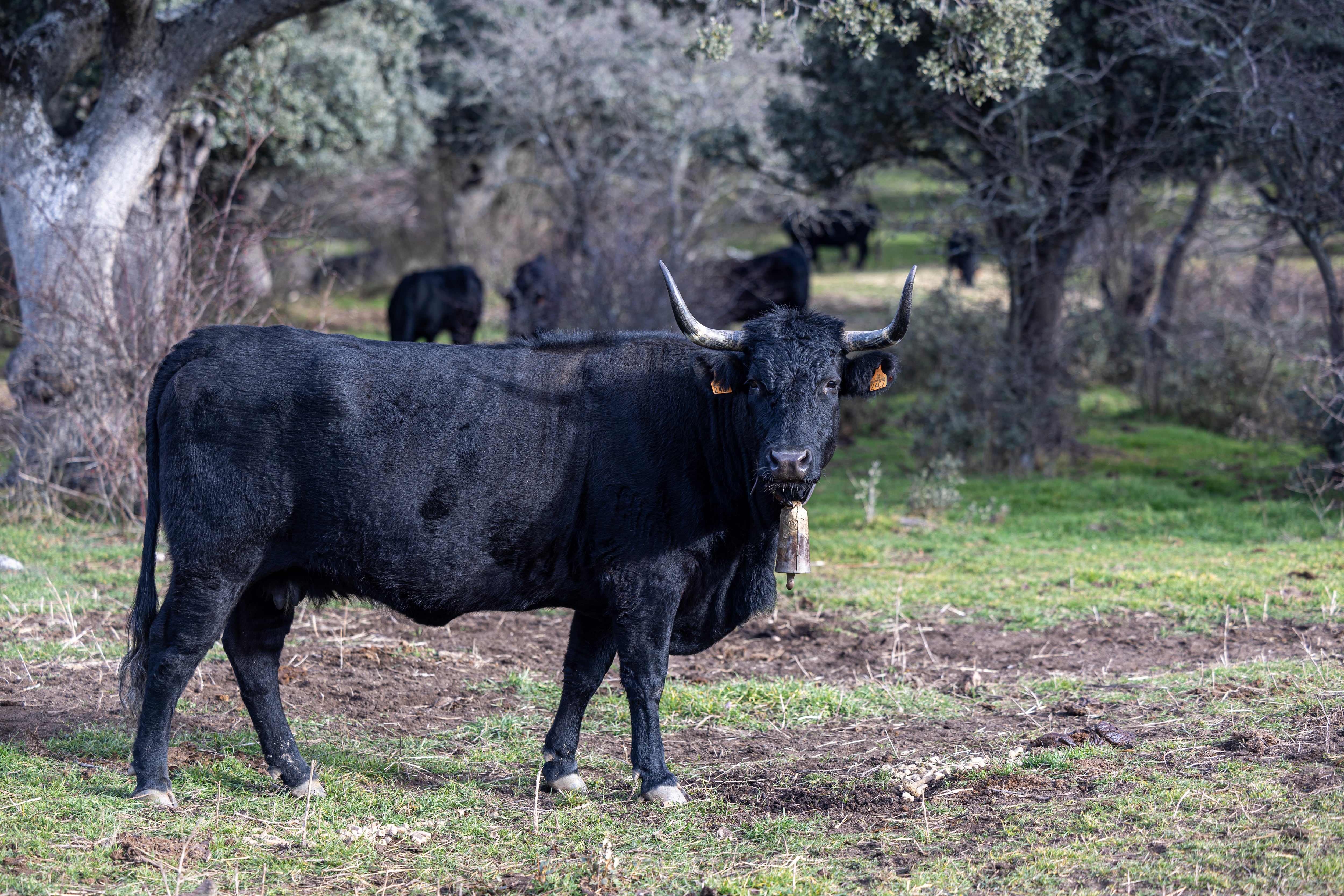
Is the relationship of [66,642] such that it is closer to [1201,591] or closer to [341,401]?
[341,401]

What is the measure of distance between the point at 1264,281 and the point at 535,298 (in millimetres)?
9556

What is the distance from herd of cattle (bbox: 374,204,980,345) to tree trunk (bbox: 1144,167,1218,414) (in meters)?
2.44

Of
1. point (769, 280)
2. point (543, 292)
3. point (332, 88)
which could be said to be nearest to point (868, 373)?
point (543, 292)

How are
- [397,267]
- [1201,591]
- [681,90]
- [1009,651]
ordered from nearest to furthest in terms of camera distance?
[1009,651], [1201,591], [681,90], [397,267]

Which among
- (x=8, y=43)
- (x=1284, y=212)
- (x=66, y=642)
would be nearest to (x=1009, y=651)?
(x=66, y=642)

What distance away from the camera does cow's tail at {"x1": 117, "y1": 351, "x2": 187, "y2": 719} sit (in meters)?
4.93

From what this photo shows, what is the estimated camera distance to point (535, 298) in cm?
1692

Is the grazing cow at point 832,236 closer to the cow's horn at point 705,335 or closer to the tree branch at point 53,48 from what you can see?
the tree branch at point 53,48

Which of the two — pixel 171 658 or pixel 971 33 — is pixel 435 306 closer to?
pixel 971 33

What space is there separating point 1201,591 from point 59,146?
958cm

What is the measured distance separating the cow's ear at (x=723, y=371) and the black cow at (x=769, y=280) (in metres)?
12.3

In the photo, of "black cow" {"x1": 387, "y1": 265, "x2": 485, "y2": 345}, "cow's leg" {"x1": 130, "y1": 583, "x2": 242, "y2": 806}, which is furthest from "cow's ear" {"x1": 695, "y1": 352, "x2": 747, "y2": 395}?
"black cow" {"x1": 387, "y1": 265, "x2": 485, "y2": 345}

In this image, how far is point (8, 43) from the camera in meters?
10.6

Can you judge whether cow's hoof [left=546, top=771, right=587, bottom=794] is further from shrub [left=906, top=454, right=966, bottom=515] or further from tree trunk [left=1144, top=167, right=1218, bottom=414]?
tree trunk [left=1144, top=167, right=1218, bottom=414]
